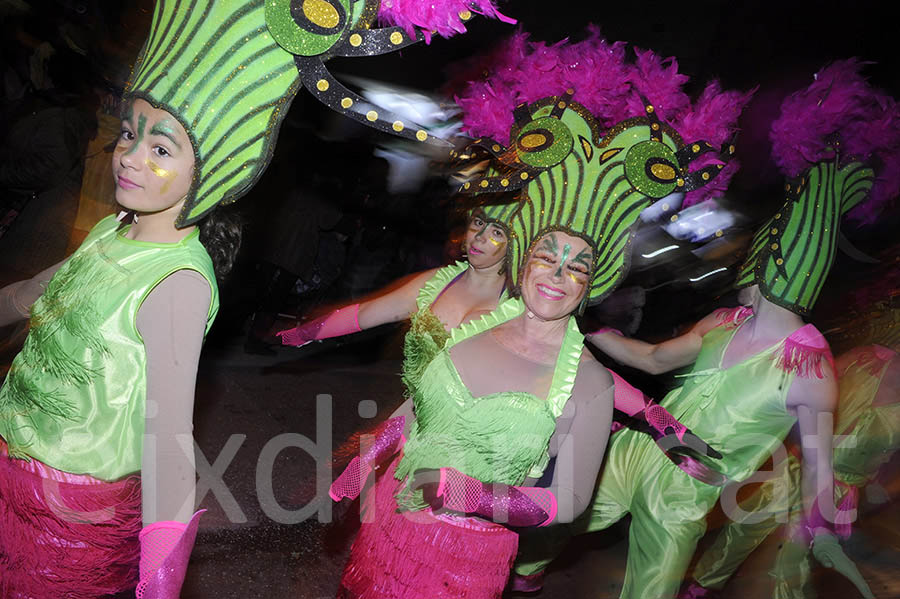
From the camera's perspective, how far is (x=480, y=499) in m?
2.00

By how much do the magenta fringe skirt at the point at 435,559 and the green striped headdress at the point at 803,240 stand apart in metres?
1.89

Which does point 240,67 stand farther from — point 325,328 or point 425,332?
point 325,328

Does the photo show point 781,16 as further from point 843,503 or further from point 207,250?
point 207,250

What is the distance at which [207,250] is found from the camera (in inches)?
78.4

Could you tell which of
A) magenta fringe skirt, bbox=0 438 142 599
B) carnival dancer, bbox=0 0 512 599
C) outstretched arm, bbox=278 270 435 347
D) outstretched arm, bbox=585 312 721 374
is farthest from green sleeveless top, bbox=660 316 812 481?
magenta fringe skirt, bbox=0 438 142 599

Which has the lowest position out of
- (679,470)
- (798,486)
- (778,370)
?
(798,486)

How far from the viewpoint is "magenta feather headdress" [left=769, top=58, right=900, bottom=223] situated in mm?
3291

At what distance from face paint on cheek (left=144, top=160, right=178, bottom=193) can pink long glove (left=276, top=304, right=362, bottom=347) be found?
168 centimetres

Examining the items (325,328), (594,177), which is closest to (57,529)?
(325,328)

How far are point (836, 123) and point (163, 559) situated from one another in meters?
3.31

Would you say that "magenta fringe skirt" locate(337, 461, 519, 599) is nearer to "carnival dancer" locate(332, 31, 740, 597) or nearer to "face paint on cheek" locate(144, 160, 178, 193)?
"carnival dancer" locate(332, 31, 740, 597)

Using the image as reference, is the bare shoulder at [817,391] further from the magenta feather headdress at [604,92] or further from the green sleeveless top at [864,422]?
the green sleeveless top at [864,422]

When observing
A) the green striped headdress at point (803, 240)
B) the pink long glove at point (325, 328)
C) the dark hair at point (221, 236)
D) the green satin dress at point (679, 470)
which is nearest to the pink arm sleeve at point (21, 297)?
the dark hair at point (221, 236)

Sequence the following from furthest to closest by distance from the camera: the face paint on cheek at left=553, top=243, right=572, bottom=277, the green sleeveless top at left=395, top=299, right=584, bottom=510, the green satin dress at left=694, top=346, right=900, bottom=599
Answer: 1. the green satin dress at left=694, top=346, right=900, bottom=599
2. the face paint on cheek at left=553, top=243, right=572, bottom=277
3. the green sleeveless top at left=395, top=299, right=584, bottom=510
